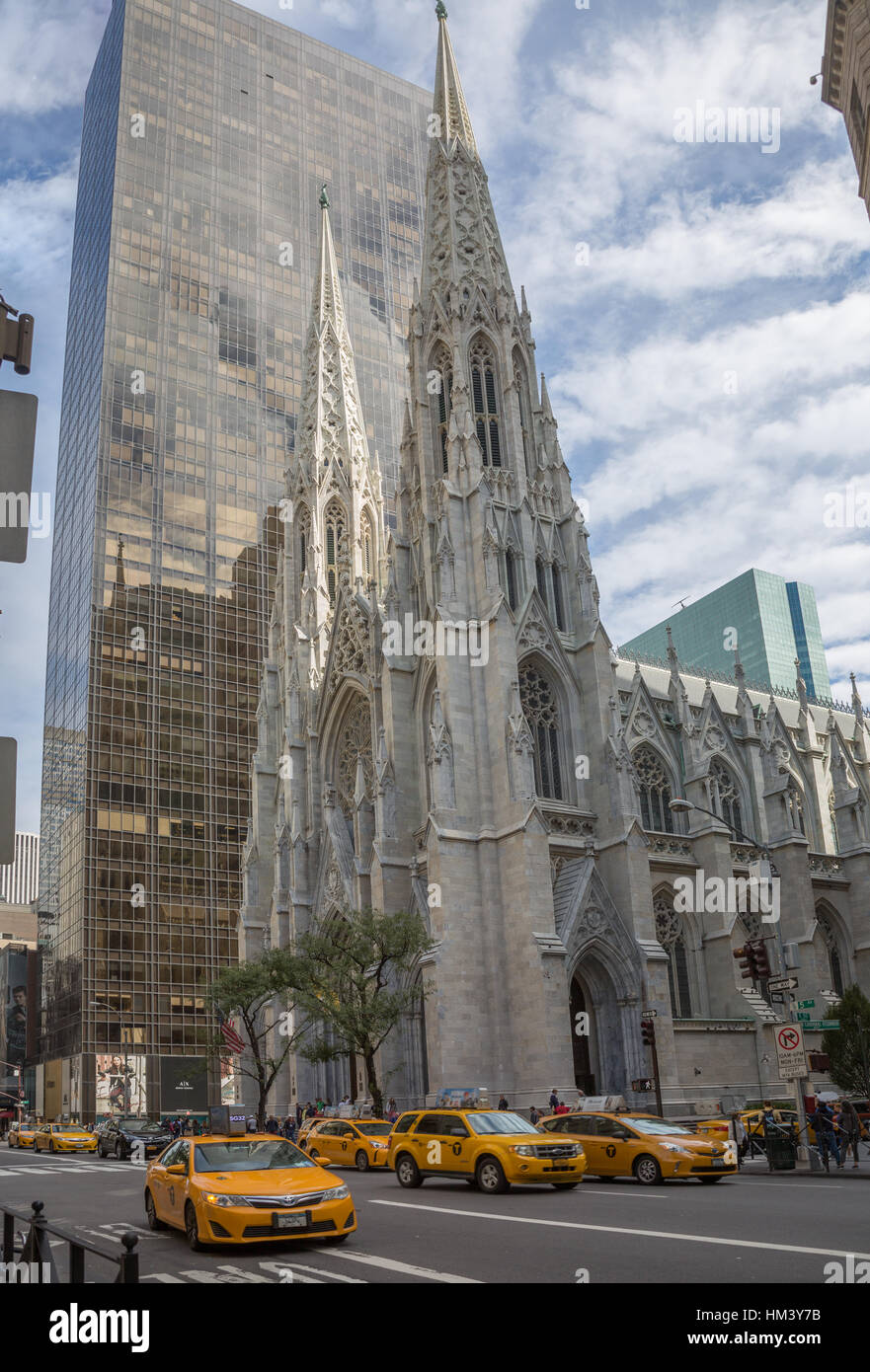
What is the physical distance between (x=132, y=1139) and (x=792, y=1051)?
2203 centimetres

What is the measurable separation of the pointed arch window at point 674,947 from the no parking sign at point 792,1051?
67.7 feet

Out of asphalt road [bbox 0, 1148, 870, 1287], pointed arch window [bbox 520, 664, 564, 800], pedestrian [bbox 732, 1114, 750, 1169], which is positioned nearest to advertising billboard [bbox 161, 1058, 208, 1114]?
pointed arch window [bbox 520, 664, 564, 800]

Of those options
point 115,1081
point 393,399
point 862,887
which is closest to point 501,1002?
point 862,887

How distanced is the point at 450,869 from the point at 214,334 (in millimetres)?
66526

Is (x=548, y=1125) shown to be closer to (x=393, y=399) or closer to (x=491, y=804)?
(x=491, y=804)

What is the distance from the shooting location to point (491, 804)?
37969 millimetres

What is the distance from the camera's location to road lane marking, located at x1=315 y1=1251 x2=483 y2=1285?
9430 millimetres

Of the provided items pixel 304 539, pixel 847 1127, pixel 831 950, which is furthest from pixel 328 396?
pixel 847 1127

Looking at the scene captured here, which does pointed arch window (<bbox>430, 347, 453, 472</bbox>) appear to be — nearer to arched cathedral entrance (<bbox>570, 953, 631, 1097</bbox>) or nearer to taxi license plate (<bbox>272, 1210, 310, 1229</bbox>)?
arched cathedral entrance (<bbox>570, 953, 631, 1097</bbox>)

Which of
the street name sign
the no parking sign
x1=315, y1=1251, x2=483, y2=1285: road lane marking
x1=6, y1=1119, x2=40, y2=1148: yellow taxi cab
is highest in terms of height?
the street name sign

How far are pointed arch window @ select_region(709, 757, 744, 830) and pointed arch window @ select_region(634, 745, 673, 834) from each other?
95.6 inches

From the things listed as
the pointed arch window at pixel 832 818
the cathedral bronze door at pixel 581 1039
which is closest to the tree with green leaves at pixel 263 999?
the cathedral bronze door at pixel 581 1039
